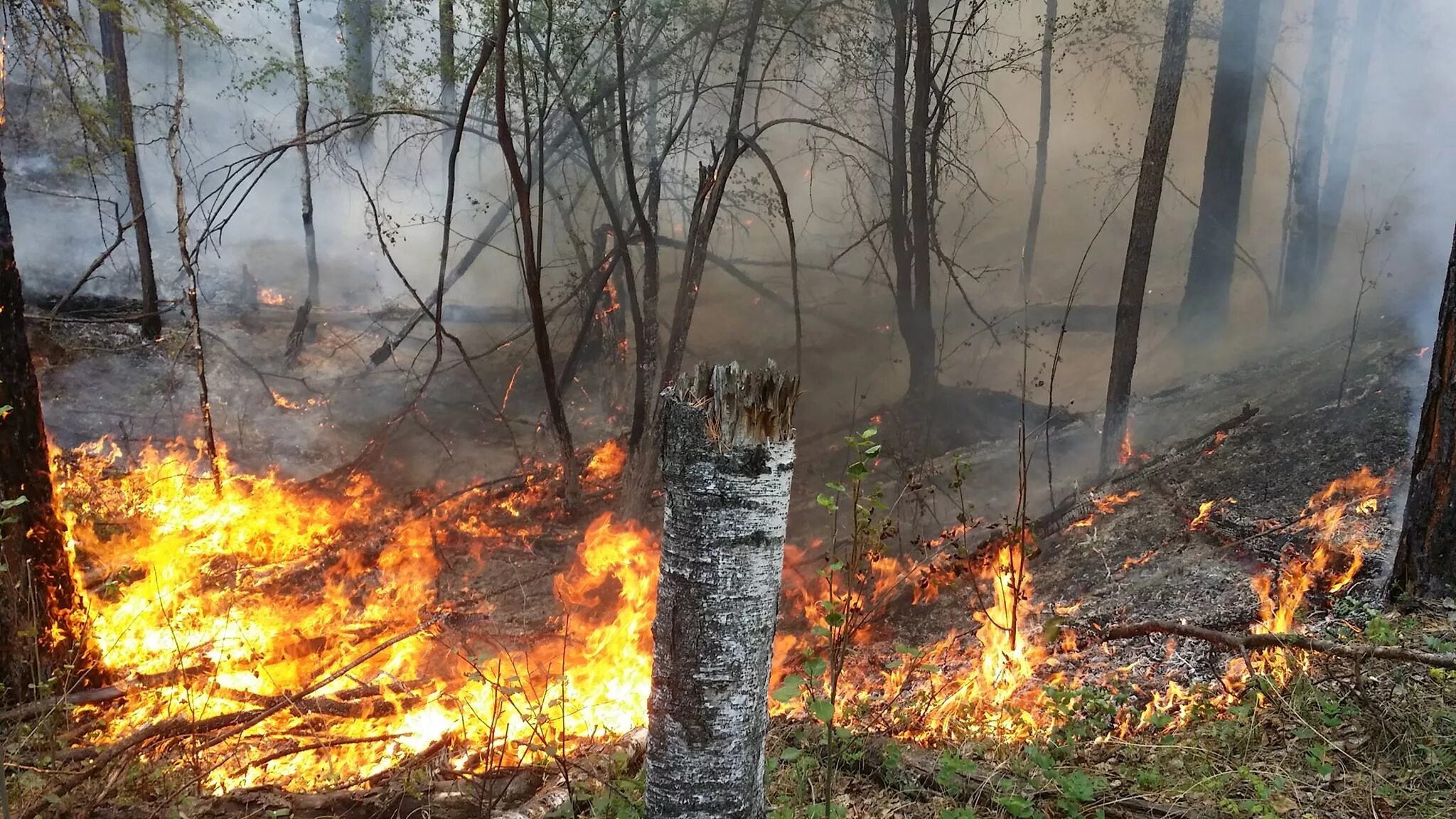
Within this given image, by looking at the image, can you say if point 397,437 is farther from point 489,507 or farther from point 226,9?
point 226,9

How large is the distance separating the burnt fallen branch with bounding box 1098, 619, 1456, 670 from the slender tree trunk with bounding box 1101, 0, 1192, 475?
422 centimetres

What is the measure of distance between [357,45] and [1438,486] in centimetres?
1695

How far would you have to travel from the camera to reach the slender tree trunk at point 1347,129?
45.3ft

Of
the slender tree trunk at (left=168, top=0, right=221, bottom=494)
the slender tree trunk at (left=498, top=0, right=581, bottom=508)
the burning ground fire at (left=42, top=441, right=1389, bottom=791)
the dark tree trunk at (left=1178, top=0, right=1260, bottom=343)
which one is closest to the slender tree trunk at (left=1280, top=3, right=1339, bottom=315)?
the dark tree trunk at (left=1178, top=0, right=1260, bottom=343)

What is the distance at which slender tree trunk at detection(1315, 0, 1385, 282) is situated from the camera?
1380cm

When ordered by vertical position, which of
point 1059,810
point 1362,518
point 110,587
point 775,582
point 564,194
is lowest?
point 110,587

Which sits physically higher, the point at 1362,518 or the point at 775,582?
the point at 775,582

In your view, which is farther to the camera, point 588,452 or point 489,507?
point 588,452

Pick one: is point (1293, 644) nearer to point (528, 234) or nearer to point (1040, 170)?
point (528, 234)

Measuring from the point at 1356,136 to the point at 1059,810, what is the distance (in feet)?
57.8

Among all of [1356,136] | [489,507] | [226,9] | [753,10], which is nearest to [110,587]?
[489,507]

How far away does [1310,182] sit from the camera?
1441 cm

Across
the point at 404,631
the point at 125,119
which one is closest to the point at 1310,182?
the point at 404,631

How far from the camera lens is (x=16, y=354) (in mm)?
4355
